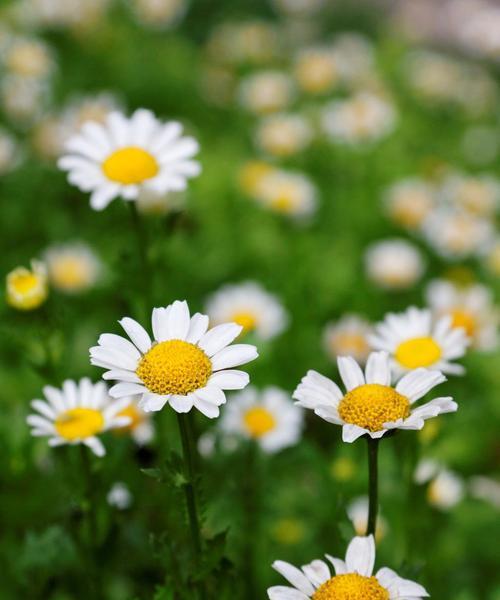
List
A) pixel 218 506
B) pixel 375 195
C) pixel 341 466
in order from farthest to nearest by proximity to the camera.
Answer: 1. pixel 375 195
2. pixel 341 466
3. pixel 218 506

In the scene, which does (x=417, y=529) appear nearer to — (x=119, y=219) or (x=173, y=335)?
(x=173, y=335)

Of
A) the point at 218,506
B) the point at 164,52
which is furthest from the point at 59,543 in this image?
the point at 164,52

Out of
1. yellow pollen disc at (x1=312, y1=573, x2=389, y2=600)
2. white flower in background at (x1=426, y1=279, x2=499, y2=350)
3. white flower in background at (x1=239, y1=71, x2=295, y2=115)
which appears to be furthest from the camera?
white flower in background at (x1=239, y1=71, x2=295, y2=115)

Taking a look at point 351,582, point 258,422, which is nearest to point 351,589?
point 351,582

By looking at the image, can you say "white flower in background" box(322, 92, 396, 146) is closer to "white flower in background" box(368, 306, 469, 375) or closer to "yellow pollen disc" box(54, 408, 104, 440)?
"white flower in background" box(368, 306, 469, 375)

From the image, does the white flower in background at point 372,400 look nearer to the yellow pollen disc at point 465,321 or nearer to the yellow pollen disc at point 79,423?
the yellow pollen disc at point 79,423

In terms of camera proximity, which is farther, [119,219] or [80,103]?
[80,103]

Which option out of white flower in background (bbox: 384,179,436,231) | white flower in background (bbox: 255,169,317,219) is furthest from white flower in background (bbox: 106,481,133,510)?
white flower in background (bbox: 384,179,436,231)
